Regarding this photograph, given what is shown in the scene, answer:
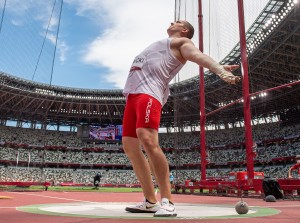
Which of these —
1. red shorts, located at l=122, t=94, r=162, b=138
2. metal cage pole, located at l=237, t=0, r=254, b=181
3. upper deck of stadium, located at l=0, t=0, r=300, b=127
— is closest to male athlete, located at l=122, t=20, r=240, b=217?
red shorts, located at l=122, t=94, r=162, b=138

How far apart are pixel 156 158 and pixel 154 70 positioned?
952 mm

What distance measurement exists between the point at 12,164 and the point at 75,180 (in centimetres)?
927

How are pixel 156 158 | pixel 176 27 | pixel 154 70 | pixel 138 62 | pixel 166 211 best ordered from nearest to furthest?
pixel 166 211 → pixel 156 158 → pixel 154 70 → pixel 138 62 → pixel 176 27

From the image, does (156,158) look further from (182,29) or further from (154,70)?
(182,29)

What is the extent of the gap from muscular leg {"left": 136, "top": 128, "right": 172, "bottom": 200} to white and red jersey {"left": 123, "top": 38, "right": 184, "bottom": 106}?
0.41m

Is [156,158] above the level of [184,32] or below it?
below

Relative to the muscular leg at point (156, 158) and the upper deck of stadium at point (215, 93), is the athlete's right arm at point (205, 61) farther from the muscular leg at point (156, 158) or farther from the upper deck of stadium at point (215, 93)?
the upper deck of stadium at point (215, 93)

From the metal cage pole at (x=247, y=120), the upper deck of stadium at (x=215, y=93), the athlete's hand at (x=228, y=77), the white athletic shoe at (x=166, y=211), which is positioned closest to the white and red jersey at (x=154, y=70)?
the athlete's hand at (x=228, y=77)

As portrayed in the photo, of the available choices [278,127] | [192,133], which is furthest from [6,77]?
[278,127]

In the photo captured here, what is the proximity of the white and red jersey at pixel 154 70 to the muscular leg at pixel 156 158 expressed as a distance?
413 mm

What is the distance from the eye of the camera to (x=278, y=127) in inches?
1724

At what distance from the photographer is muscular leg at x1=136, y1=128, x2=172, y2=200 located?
123 inches

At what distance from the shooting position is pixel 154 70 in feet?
11.1

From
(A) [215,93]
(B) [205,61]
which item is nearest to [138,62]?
(B) [205,61]
